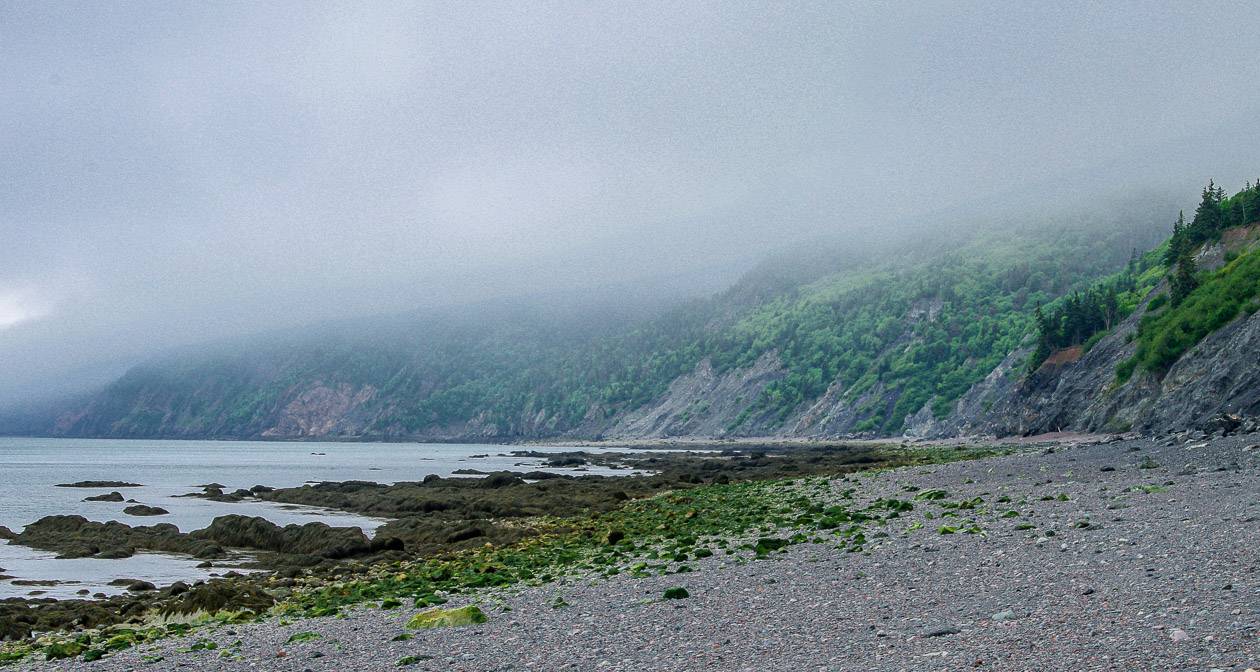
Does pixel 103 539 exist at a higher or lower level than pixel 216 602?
lower

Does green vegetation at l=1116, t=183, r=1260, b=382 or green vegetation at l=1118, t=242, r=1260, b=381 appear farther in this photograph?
green vegetation at l=1116, t=183, r=1260, b=382

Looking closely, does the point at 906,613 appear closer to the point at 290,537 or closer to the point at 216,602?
the point at 216,602

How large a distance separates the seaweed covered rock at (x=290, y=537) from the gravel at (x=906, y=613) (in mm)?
14203

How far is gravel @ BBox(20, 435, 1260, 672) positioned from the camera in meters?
10.1

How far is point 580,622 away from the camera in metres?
15.0

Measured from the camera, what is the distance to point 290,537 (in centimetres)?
3716

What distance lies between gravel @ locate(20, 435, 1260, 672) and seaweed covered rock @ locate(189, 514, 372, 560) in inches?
559

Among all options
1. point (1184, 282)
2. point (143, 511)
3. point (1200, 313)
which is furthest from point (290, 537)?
point (1184, 282)

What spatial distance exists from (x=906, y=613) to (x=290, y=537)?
30.3 meters

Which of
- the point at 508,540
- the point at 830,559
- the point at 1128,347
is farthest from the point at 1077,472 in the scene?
the point at 1128,347

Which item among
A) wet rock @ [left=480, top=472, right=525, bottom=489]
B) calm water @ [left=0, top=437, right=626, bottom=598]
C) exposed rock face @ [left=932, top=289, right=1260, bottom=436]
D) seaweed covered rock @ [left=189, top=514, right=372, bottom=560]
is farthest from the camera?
wet rock @ [left=480, top=472, right=525, bottom=489]

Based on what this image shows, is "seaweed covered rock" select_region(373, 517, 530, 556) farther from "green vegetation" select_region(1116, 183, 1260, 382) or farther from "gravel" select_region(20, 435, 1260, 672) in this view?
"green vegetation" select_region(1116, 183, 1260, 382)

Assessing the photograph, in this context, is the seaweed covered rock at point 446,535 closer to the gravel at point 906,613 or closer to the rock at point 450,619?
the gravel at point 906,613

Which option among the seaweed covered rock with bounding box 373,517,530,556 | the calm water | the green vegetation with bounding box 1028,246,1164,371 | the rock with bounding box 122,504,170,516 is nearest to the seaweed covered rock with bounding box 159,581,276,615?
the calm water
